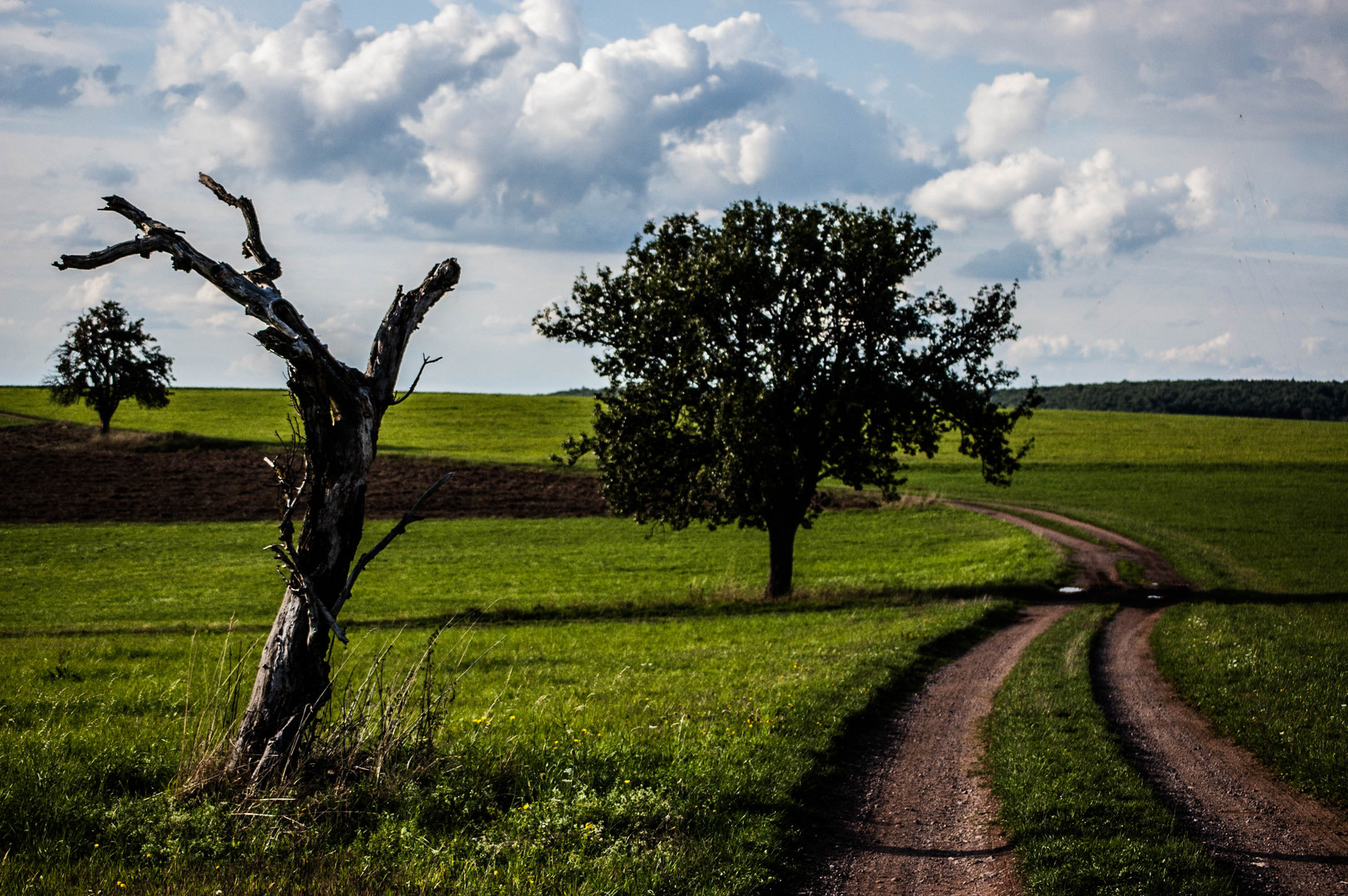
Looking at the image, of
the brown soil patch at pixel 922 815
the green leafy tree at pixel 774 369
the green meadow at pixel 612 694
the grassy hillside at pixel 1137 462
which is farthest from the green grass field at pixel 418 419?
the brown soil patch at pixel 922 815

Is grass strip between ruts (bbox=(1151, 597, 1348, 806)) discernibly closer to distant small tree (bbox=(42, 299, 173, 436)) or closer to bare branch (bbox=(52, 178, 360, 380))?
bare branch (bbox=(52, 178, 360, 380))

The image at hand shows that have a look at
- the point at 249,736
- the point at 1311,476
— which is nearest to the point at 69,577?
the point at 249,736

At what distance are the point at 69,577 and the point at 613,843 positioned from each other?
32.3 meters

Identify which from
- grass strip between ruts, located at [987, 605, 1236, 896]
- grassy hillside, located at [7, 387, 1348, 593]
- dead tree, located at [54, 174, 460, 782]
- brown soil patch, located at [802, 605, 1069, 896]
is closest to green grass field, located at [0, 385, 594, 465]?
grassy hillside, located at [7, 387, 1348, 593]

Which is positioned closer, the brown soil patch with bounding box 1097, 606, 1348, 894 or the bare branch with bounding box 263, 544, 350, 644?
the bare branch with bounding box 263, 544, 350, 644

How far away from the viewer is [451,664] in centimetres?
1791

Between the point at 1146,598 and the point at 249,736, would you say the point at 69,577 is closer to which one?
the point at 249,736

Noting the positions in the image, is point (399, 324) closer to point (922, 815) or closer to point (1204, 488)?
point (922, 815)

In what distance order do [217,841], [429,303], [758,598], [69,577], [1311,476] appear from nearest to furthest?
[217,841] < [429,303] < [758,598] < [69,577] < [1311,476]

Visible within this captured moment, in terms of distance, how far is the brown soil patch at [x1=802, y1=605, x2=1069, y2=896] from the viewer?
753 centimetres

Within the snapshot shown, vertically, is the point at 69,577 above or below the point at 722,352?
below

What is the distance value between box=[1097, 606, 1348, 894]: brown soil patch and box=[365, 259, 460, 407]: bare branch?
8917 mm

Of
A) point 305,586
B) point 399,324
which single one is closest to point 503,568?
point 399,324

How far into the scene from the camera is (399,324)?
8656 mm
